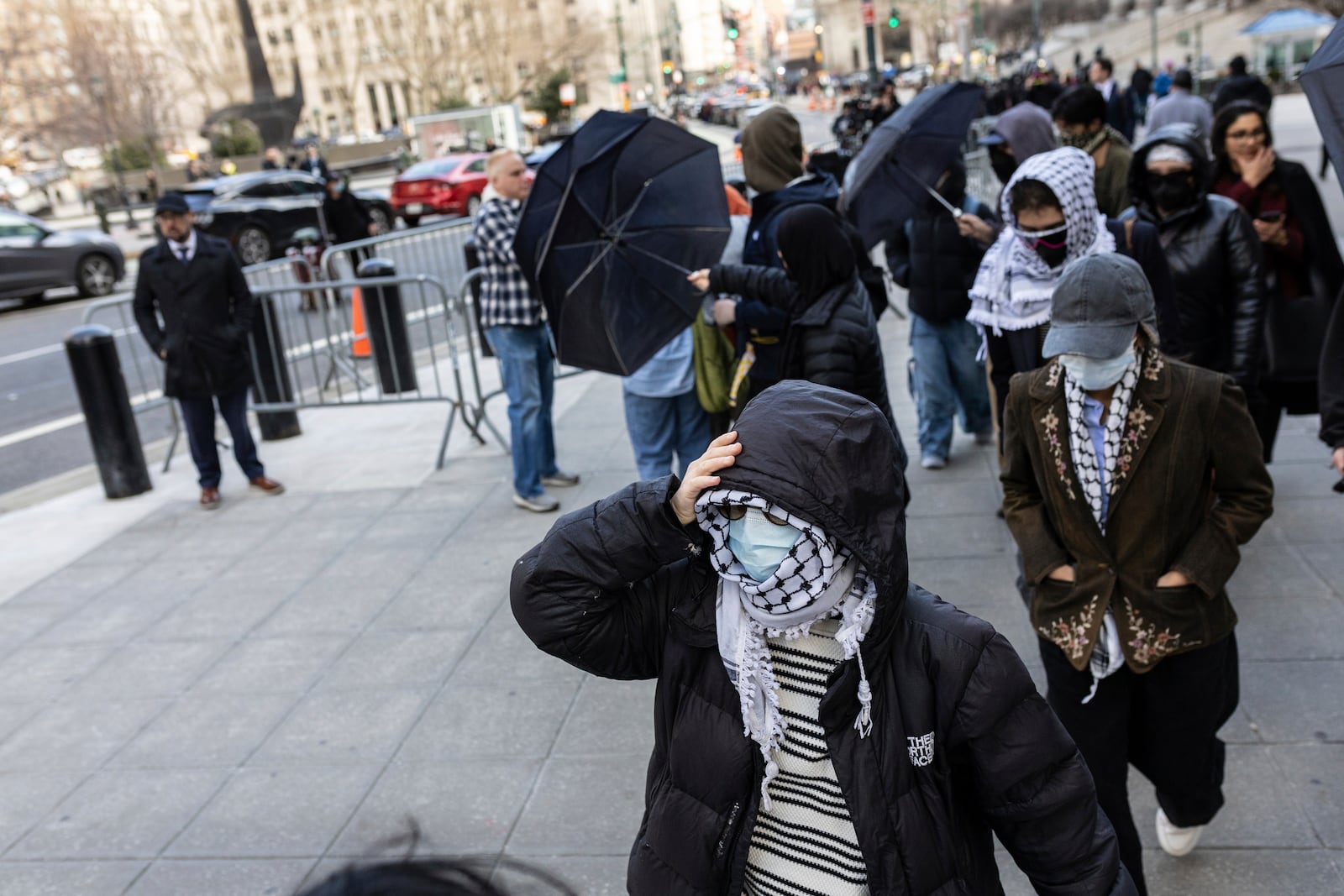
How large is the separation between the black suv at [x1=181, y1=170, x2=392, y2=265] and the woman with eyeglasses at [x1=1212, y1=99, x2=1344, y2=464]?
775 inches

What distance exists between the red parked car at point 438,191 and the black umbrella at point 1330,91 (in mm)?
25901

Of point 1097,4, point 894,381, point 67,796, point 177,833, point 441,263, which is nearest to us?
point 177,833

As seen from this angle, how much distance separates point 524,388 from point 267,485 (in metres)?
2.16

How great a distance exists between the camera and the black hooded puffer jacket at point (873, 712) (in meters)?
2.01

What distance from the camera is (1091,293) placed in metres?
3.02

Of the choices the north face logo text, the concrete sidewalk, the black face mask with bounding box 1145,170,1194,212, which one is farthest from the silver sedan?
the north face logo text

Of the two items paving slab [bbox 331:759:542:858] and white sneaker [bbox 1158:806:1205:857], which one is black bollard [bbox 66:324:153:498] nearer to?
paving slab [bbox 331:759:542:858]

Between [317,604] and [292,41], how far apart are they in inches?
4441

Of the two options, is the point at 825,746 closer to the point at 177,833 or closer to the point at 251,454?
the point at 177,833

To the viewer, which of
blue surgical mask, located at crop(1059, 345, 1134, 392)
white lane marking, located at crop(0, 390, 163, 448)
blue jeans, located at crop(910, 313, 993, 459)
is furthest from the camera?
white lane marking, located at crop(0, 390, 163, 448)

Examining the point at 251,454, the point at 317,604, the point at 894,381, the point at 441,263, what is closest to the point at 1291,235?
the point at 894,381

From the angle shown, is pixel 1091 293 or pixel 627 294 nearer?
pixel 1091 293

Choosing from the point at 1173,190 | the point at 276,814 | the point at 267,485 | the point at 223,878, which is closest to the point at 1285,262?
the point at 1173,190

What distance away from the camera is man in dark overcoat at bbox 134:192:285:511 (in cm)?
783
